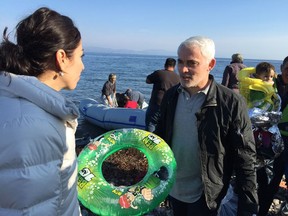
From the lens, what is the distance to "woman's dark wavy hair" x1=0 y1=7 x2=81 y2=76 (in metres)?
1.15

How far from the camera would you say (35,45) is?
116 cm

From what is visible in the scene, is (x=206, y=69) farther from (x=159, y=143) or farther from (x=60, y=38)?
(x=60, y=38)

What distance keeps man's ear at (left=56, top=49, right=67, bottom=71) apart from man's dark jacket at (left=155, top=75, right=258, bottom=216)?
3.67 feet

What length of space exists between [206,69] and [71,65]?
1.14m

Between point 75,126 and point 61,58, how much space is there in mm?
269

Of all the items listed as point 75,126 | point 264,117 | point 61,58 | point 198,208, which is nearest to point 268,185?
point 264,117

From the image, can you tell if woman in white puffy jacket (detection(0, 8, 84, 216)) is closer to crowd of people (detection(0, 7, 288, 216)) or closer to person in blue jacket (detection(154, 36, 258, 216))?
crowd of people (detection(0, 7, 288, 216))

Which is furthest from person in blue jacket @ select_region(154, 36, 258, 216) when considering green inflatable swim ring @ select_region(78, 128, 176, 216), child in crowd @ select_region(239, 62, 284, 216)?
child in crowd @ select_region(239, 62, 284, 216)

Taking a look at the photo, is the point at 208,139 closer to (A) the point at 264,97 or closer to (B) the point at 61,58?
(B) the point at 61,58

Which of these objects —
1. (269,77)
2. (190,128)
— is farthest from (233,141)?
(269,77)

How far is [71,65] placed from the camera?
1.27 m

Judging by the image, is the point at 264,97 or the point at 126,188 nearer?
the point at 126,188

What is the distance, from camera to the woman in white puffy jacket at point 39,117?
961 mm

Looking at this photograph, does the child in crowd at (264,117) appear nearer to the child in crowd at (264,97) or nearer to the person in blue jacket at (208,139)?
the child in crowd at (264,97)
